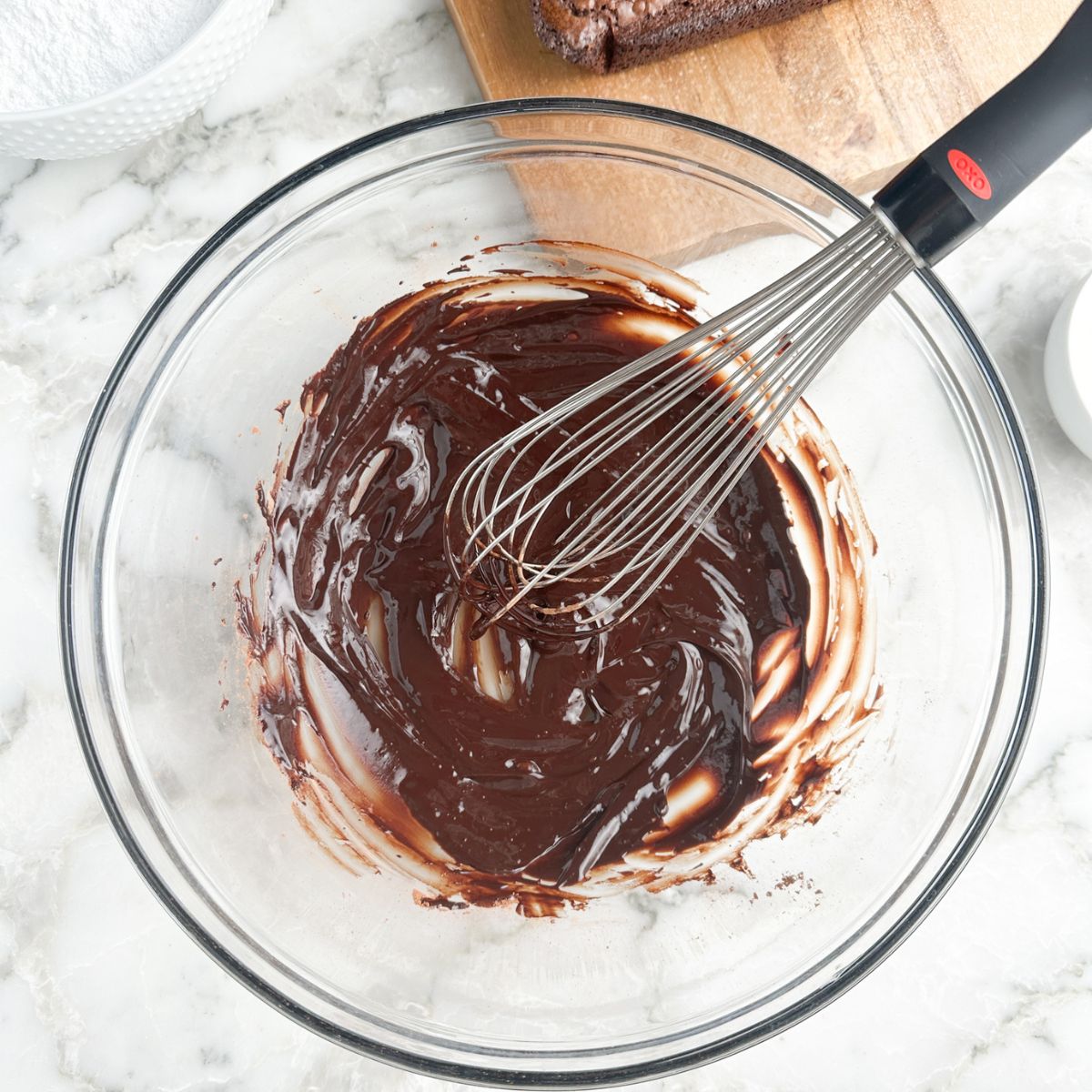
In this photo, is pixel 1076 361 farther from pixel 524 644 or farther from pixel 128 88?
pixel 128 88

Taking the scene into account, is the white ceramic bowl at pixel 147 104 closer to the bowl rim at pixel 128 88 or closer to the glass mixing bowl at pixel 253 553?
the bowl rim at pixel 128 88

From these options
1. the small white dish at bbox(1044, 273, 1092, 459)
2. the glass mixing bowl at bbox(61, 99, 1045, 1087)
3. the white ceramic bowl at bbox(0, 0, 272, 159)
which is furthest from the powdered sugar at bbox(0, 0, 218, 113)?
the small white dish at bbox(1044, 273, 1092, 459)

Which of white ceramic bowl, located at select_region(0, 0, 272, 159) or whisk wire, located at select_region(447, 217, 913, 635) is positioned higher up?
white ceramic bowl, located at select_region(0, 0, 272, 159)

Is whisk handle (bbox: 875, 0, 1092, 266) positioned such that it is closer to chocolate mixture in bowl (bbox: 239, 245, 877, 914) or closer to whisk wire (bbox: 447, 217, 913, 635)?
whisk wire (bbox: 447, 217, 913, 635)

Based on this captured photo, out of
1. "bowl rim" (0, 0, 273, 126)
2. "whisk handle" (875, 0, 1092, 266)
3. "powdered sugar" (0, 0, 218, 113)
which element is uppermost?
"powdered sugar" (0, 0, 218, 113)

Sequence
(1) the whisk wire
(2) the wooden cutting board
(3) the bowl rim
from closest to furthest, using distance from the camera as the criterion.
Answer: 1. (1) the whisk wire
2. (3) the bowl rim
3. (2) the wooden cutting board

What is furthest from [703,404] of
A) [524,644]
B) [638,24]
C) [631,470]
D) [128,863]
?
[128,863]

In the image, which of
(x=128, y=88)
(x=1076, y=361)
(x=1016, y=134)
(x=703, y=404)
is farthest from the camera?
(x=1076, y=361)
